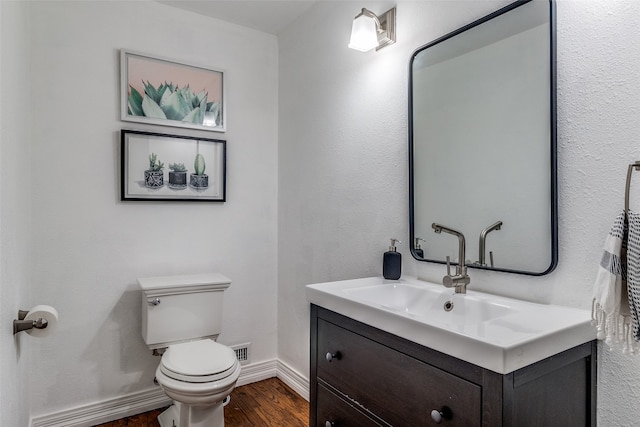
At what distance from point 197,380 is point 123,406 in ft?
2.83

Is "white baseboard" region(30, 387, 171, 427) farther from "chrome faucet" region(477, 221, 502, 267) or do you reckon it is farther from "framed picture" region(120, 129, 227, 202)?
"chrome faucet" region(477, 221, 502, 267)

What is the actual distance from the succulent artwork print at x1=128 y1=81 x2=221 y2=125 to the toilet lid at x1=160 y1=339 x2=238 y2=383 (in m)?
1.38

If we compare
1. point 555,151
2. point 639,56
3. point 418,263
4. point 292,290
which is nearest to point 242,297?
point 292,290

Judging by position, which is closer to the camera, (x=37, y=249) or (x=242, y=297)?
(x=37, y=249)

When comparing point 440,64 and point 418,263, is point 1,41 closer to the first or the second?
point 440,64

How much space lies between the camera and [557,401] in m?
1.03

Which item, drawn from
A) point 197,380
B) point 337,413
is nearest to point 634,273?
point 337,413

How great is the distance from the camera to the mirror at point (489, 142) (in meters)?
1.29

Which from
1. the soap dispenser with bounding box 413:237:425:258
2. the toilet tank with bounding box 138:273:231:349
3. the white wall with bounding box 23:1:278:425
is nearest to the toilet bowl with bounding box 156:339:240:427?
the toilet tank with bounding box 138:273:231:349

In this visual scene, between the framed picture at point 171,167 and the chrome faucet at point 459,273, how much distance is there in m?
1.59

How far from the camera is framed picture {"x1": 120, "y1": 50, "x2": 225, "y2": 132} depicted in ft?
7.66

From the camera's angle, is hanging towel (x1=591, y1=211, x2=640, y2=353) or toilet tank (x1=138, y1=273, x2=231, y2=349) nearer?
hanging towel (x1=591, y1=211, x2=640, y2=353)

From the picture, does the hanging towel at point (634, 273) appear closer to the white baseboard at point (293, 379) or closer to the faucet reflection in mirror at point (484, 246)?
the faucet reflection in mirror at point (484, 246)

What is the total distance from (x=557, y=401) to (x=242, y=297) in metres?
2.06
